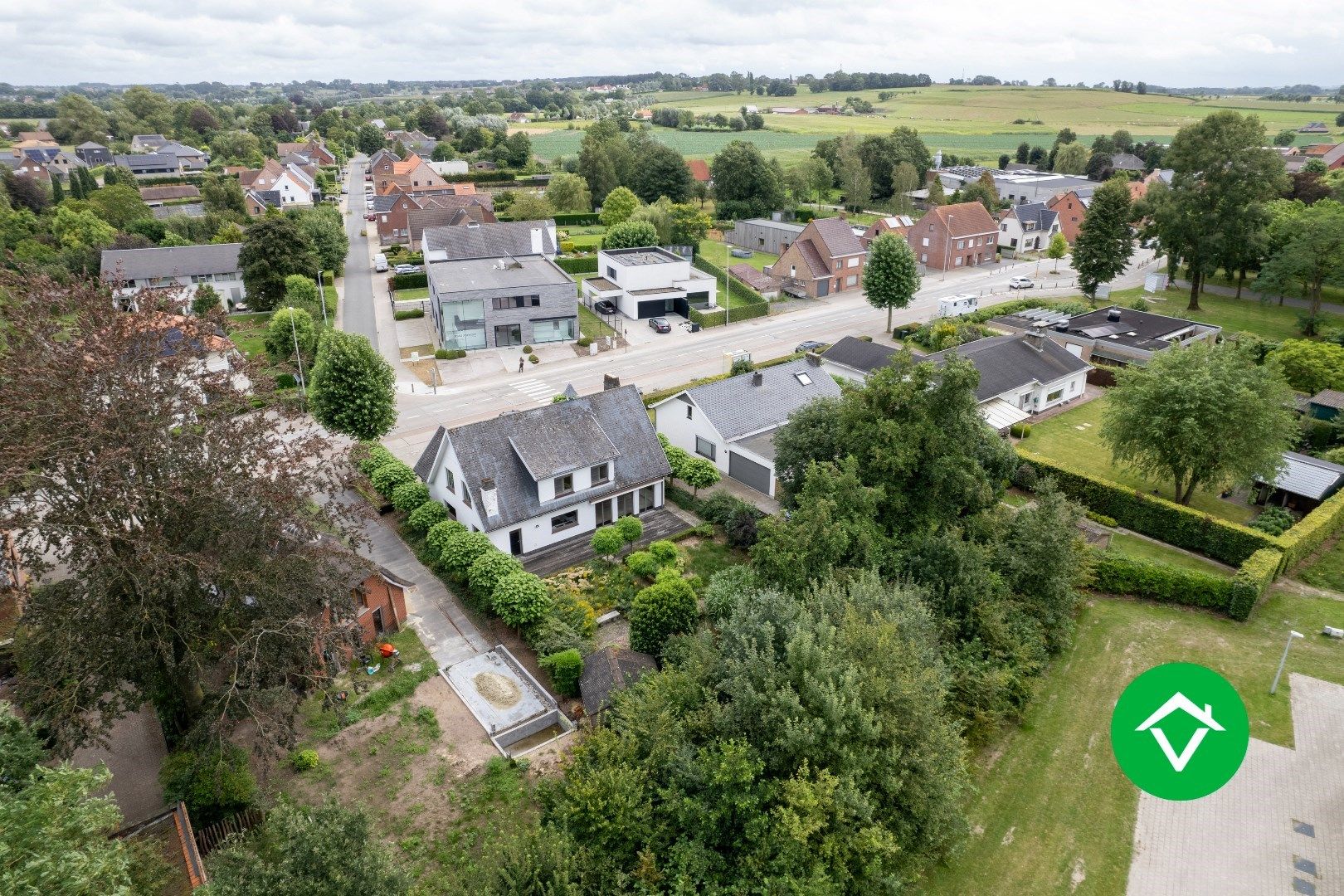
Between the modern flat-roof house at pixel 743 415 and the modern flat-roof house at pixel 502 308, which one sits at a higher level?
the modern flat-roof house at pixel 502 308

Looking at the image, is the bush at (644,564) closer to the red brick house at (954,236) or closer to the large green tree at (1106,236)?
the large green tree at (1106,236)

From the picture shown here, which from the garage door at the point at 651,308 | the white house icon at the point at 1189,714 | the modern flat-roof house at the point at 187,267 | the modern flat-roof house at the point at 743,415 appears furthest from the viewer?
the garage door at the point at 651,308

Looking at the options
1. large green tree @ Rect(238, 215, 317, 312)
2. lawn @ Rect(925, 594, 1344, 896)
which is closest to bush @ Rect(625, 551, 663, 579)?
lawn @ Rect(925, 594, 1344, 896)

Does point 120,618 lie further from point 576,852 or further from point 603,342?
point 603,342

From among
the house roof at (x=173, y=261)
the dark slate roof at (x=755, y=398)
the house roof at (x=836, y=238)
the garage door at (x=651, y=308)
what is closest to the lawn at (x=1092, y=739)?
the dark slate roof at (x=755, y=398)

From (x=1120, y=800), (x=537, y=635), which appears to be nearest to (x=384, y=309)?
(x=537, y=635)

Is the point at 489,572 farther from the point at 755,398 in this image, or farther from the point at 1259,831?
the point at 1259,831

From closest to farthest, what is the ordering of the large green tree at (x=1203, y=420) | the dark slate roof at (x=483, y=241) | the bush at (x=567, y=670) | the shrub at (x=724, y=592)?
the bush at (x=567, y=670)
the shrub at (x=724, y=592)
the large green tree at (x=1203, y=420)
the dark slate roof at (x=483, y=241)

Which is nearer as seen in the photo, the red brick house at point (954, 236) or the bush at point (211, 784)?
the bush at point (211, 784)
